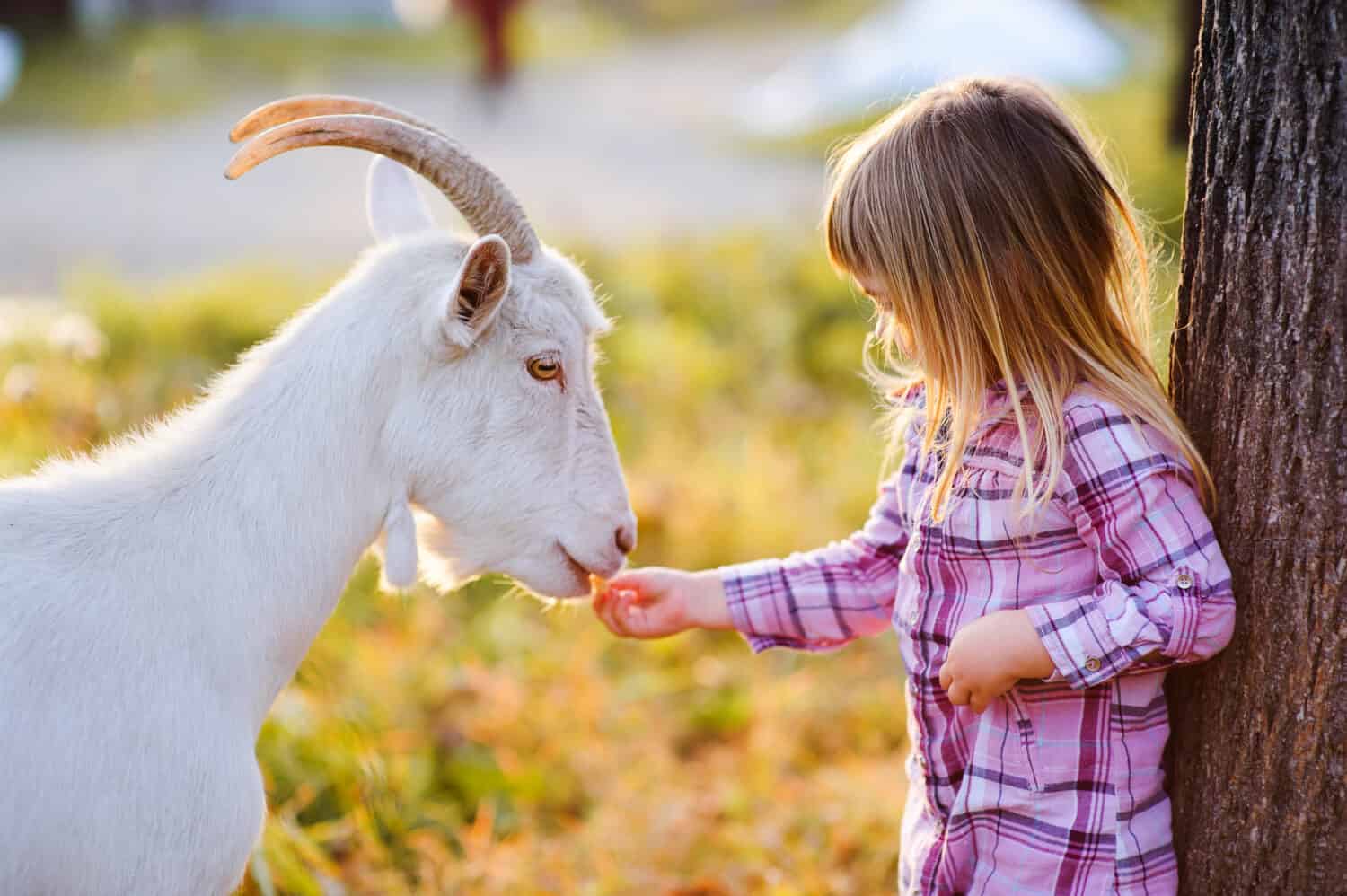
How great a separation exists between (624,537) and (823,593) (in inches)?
17.2

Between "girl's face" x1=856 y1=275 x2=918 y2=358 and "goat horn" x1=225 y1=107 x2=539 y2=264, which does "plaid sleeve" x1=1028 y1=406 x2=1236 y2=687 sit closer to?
"girl's face" x1=856 y1=275 x2=918 y2=358

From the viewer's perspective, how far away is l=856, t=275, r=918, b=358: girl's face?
2.28 meters

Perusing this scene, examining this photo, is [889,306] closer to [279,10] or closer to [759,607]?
[759,607]

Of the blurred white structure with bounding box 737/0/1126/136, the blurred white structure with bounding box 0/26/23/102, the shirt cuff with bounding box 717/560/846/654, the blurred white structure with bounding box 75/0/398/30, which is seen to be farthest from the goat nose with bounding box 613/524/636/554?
the blurred white structure with bounding box 75/0/398/30

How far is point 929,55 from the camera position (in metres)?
15.4

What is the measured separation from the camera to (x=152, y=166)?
40.5 ft

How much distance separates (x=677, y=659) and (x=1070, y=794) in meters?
3.08

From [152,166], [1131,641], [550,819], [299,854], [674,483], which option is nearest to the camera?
[1131,641]

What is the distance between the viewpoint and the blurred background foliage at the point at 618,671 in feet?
11.7

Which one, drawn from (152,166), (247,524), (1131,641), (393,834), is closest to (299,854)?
(393,834)

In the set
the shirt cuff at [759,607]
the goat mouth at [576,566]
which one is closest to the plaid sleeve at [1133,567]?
the shirt cuff at [759,607]

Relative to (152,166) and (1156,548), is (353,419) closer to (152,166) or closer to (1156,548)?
(1156,548)

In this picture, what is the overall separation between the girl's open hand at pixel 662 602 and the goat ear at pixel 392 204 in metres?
0.87

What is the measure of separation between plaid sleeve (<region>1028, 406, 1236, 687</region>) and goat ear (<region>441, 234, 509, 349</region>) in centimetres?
102
